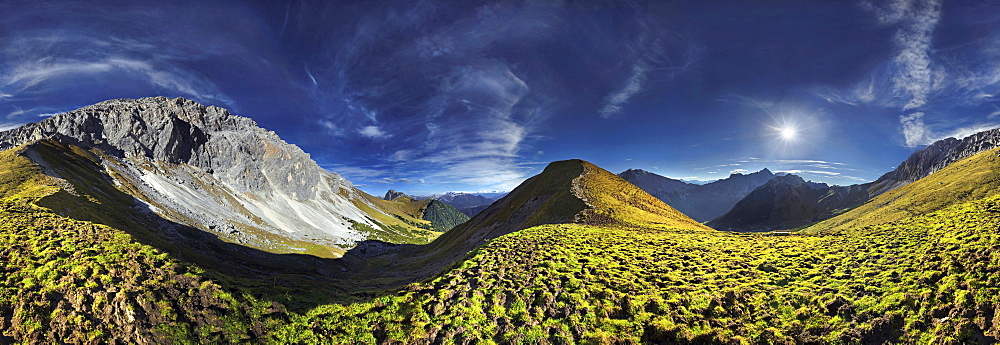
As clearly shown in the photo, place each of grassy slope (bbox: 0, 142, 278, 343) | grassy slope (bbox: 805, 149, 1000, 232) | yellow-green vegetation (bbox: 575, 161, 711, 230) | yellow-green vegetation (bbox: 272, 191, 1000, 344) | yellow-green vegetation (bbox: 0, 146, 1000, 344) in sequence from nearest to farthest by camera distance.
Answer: yellow-green vegetation (bbox: 272, 191, 1000, 344) → yellow-green vegetation (bbox: 0, 146, 1000, 344) → grassy slope (bbox: 0, 142, 278, 343) → yellow-green vegetation (bbox: 575, 161, 711, 230) → grassy slope (bbox: 805, 149, 1000, 232)

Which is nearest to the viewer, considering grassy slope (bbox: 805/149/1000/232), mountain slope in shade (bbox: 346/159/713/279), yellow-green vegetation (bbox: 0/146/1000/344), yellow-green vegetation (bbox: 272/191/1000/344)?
yellow-green vegetation (bbox: 272/191/1000/344)

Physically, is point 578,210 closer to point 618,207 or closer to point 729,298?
point 618,207

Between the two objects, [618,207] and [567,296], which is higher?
[618,207]

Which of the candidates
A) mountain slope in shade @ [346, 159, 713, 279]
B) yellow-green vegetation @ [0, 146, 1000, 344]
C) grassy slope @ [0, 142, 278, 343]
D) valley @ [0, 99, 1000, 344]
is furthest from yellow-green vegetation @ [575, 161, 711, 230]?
grassy slope @ [0, 142, 278, 343]

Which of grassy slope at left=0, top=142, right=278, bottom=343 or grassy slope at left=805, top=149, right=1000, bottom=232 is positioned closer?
grassy slope at left=0, top=142, right=278, bottom=343

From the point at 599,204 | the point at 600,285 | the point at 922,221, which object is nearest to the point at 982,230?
the point at 922,221

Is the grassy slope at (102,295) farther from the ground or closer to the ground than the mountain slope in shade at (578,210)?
closer to the ground

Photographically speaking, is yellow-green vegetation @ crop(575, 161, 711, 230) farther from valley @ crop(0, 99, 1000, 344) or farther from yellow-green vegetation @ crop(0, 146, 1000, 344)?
yellow-green vegetation @ crop(0, 146, 1000, 344)

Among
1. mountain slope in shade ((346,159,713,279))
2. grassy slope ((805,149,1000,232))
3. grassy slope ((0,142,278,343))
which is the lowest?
grassy slope ((0,142,278,343))

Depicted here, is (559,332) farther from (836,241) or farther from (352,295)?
(836,241)

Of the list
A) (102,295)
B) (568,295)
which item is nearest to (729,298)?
(568,295)

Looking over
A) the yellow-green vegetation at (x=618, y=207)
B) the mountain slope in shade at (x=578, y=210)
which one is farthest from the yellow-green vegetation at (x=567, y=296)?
the mountain slope in shade at (x=578, y=210)

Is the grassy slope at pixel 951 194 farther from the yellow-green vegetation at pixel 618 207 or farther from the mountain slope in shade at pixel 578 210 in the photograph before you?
the mountain slope in shade at pixel 578 210

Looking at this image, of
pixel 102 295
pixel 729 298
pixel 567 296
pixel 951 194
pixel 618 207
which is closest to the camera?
pixel 102 295
